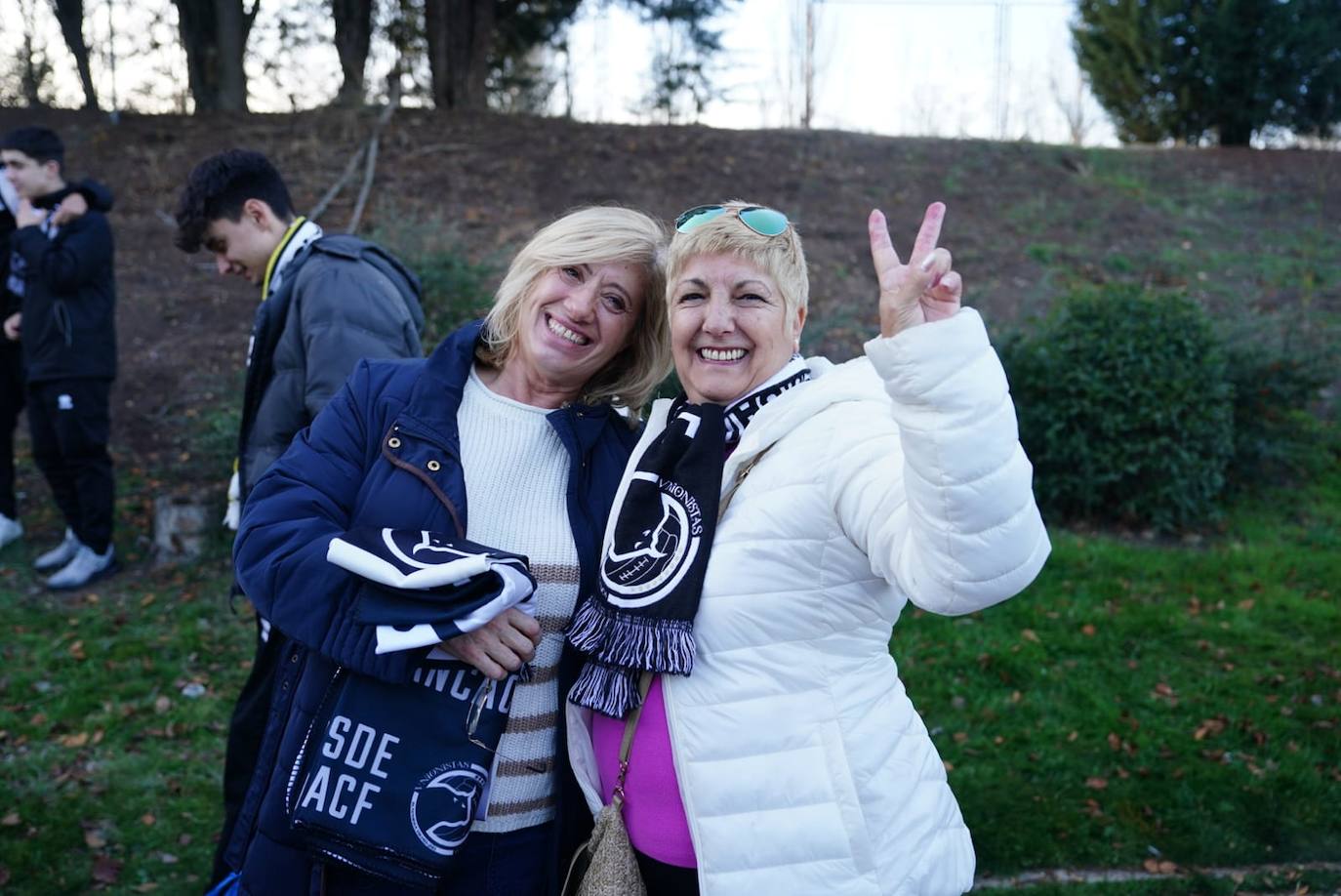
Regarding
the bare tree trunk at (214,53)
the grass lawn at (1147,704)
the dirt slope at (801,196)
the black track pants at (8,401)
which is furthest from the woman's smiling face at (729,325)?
the bare tree trunk at (214,53)

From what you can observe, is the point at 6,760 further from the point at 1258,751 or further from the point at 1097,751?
the point at 1258,751

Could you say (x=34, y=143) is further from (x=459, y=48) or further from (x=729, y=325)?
(x=459, y=48)

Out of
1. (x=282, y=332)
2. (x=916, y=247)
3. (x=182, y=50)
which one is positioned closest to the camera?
(x=916, y=247)

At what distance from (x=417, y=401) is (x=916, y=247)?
1.14m

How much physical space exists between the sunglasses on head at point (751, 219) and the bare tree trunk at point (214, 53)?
530 inches

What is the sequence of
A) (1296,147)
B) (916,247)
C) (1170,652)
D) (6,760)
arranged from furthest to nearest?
(1296,147) → (1170,652) → (6,760) → (916,247)

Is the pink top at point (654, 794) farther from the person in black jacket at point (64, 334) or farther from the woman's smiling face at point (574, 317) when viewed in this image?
the person in black jacket at point (64, 334)

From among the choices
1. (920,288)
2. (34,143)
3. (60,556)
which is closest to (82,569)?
(60,556)

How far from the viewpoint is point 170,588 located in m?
6.50

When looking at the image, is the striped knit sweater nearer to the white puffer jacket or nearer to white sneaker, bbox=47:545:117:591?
the white puffer jacket

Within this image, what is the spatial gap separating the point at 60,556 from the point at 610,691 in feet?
19.4

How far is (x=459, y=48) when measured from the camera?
13859mm

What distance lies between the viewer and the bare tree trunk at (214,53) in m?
13.5

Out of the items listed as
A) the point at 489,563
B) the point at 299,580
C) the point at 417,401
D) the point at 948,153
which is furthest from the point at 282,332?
the point at 948,153
